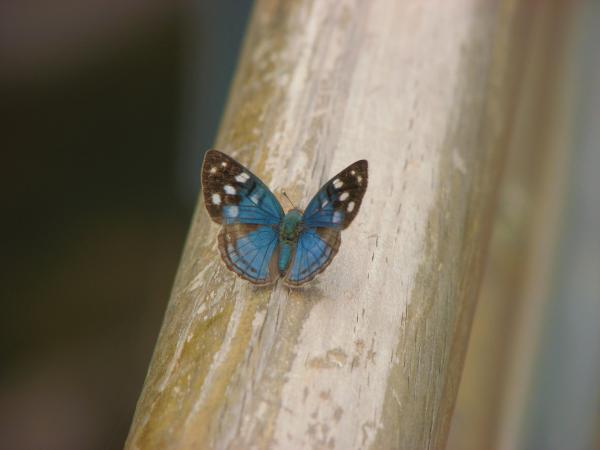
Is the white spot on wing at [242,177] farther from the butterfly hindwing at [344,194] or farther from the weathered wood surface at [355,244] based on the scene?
Result: the butterfly hindwing at [344,194]

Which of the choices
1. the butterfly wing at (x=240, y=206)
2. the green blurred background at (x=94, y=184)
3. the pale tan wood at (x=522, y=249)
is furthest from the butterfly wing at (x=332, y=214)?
the green blurred background at (x=94, y=184)

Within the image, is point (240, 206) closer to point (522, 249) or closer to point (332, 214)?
point (332, 214)

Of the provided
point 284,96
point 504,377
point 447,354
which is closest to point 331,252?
point 447,354

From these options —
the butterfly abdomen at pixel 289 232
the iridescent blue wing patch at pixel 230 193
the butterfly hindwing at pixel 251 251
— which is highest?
the iridescent blue wing patch at pixel 230 193

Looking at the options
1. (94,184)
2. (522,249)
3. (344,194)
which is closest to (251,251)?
(344,194)

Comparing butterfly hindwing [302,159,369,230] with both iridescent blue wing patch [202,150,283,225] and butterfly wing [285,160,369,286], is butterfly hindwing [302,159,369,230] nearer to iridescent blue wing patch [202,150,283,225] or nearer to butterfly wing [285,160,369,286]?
butterfly wing [285,160,369,286]

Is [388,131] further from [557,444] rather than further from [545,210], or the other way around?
[557,444]
